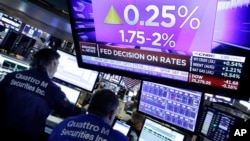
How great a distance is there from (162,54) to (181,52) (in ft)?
0.43

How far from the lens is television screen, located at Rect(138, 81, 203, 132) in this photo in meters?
2.50

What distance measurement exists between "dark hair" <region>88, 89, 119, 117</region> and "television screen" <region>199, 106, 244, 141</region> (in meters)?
0.70

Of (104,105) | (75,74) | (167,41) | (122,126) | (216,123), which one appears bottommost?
(122,126)

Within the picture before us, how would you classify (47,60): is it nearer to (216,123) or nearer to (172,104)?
(172,104)

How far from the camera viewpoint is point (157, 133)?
285 centimetres

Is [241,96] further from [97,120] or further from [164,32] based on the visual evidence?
[97,120]

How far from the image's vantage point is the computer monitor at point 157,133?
8.79ft

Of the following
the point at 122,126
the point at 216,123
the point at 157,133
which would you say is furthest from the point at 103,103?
the point at 122,126

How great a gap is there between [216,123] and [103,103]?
0.85 meters

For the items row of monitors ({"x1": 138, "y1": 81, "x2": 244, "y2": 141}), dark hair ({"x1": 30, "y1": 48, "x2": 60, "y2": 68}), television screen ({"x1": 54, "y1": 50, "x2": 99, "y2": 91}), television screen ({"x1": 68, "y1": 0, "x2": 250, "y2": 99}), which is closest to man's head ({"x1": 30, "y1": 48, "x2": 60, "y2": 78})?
dark hair ({"x1": 30, "y1": 48, "x2": 60, "y2": 68})

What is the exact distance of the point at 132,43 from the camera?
6.59 ft

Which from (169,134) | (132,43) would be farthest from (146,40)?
(169,134)

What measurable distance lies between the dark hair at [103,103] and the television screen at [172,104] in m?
0.49

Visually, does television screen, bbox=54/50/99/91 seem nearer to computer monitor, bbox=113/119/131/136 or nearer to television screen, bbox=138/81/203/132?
computer monitor, bbox=113/119/131/136
